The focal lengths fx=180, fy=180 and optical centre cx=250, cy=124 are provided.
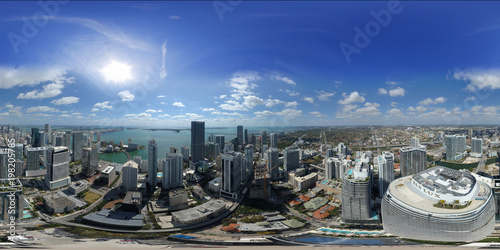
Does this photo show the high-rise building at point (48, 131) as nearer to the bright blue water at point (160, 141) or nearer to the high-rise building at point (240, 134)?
the bright blue water at point (160, 141)

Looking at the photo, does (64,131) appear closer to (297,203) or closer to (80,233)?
(80,233)

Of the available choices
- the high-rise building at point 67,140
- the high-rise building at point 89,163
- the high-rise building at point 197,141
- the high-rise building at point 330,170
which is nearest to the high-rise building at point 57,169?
the high-rise building at point 89,163

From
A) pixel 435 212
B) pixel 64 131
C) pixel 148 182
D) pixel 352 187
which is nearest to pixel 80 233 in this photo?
pixel 148 182

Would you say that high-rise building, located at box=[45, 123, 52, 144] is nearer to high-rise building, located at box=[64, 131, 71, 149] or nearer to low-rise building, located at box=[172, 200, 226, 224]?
high-rise building, located at box=[64, 131, 71, 149]

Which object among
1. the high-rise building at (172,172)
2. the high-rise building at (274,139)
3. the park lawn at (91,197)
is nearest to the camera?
the park lawn at (91,197)

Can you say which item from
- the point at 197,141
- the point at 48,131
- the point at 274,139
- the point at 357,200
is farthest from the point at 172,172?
the point at 48,131

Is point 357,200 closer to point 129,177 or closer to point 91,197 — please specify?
point 129,177
